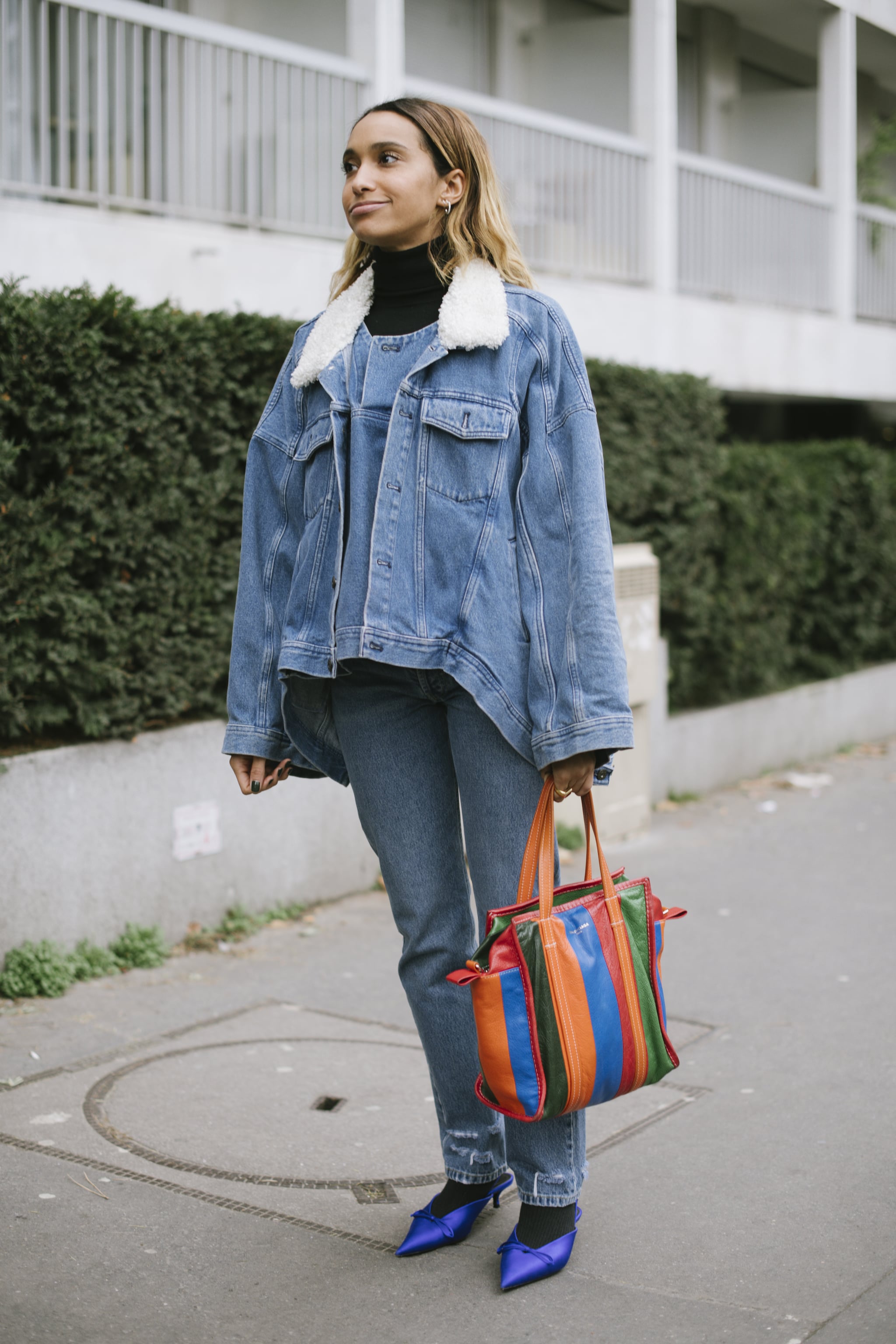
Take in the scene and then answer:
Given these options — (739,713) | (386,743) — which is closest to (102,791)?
(386,743)

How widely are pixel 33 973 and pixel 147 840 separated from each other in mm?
662

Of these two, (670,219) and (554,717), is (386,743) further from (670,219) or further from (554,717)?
(670,219)

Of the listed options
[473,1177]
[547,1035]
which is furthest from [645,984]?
[473,1177]

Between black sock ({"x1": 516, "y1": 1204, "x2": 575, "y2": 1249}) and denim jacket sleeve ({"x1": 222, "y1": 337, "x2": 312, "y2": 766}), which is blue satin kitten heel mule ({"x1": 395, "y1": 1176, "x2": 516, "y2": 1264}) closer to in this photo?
black sock ({"x1": 516, "y1": 1204, "x2": 575, "y2": 1249})

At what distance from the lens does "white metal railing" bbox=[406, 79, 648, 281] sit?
1070 cm

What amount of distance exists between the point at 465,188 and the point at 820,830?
207 inches

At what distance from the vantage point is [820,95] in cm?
1389

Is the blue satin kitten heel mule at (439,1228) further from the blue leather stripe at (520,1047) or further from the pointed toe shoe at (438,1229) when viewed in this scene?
the blue leather stripe at (520,1047)

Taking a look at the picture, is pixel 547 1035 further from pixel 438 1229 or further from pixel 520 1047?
pixel 438 1229

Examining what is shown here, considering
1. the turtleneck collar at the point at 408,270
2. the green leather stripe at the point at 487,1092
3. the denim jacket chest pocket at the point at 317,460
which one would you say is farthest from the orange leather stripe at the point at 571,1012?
the turtleneck collar at the point at 408,270

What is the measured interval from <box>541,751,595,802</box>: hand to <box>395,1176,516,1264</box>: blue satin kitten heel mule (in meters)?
0.89

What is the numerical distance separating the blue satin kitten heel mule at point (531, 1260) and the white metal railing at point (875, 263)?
13125 millimetres

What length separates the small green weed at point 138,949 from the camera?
499cm

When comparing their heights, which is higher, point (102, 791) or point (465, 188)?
point (465, 188)
